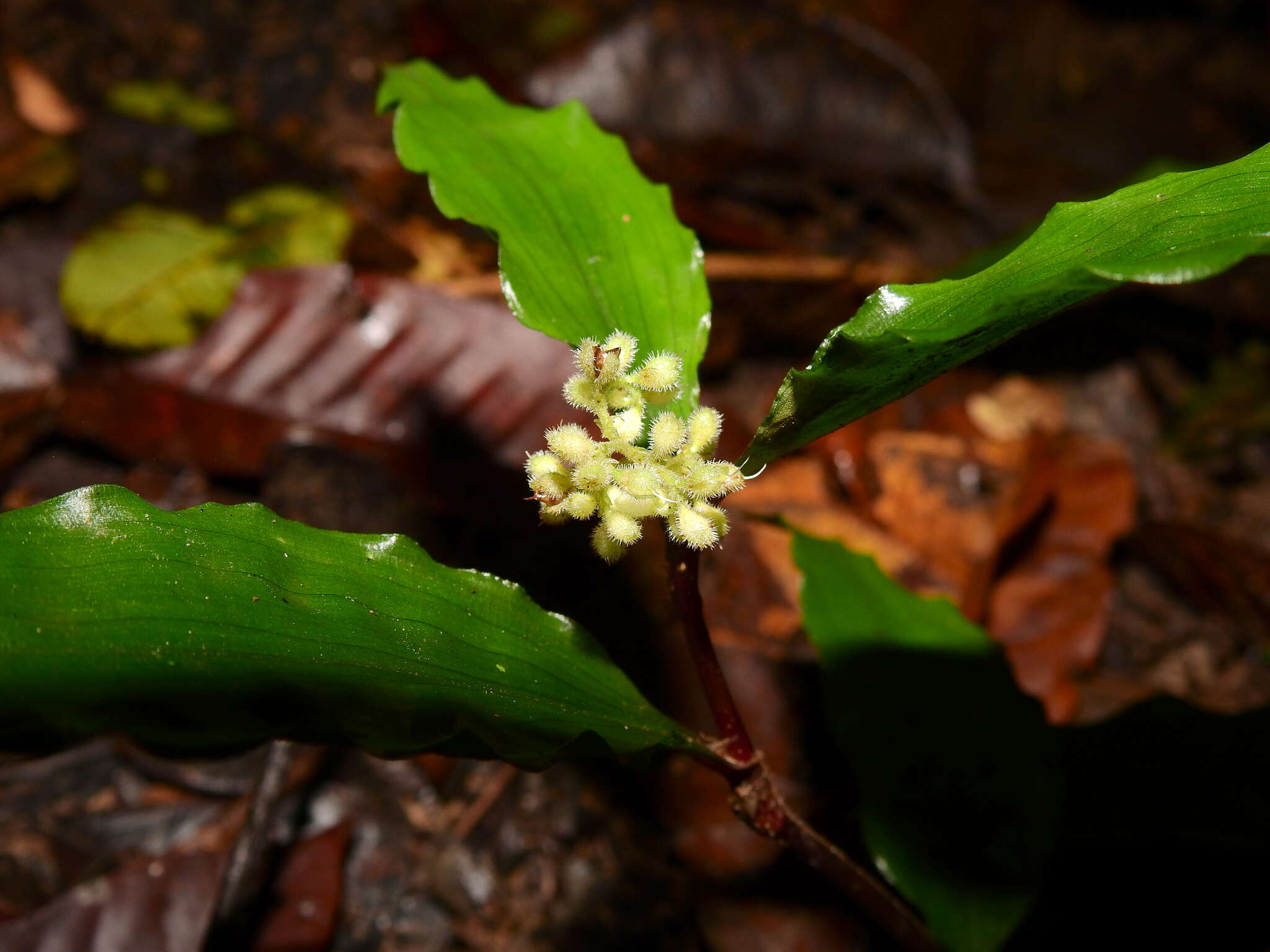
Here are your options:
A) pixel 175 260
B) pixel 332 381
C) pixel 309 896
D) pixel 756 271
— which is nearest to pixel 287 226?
pixel 175 260

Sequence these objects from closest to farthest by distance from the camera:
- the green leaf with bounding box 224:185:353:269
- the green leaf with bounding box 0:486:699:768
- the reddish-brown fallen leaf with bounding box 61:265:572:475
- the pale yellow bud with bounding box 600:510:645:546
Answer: the green leaf with bounding box 0:486:699:768 < the pale yellow bud with bounding box 600:510:645:546 < the reddish-brown fallen leaf with bounding box 61:265:572:475 < the green leaf with bounding box 224:185:353:269

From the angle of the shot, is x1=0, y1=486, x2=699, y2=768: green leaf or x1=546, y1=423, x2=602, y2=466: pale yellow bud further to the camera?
x1=546, y1=423, x2=602, y2=466: pale yellow bud

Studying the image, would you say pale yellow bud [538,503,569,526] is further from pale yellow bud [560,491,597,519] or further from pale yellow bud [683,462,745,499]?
pale yellow bud [683,462,745,499]

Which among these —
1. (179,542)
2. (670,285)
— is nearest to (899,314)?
(670,285)

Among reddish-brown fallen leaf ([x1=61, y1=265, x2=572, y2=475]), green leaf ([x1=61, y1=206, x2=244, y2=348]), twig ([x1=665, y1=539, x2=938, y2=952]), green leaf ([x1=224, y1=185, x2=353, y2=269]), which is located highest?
twig ([x1=665, y1=539, x2=938, y2=952])

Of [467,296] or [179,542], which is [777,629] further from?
[179,542]

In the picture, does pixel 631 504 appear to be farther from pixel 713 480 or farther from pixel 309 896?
pixel 309 896

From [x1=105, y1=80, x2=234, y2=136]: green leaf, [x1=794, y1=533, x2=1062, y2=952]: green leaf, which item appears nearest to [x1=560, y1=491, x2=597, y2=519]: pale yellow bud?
[x1=794, y1=533, x2=1062, y2=952]: green leaf
